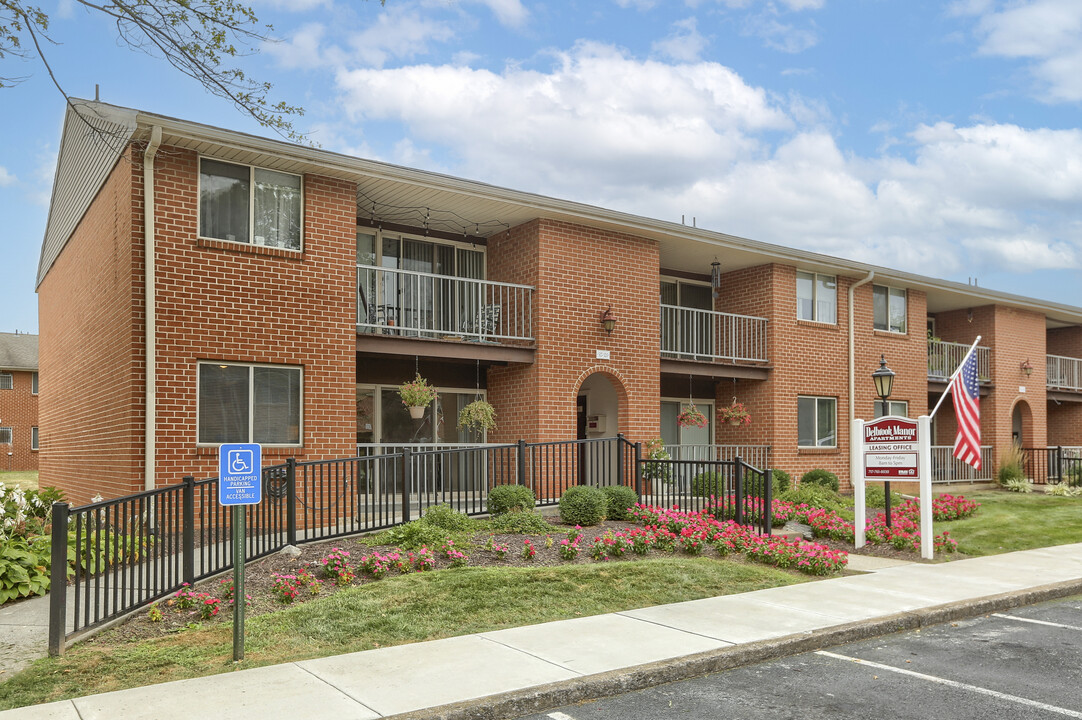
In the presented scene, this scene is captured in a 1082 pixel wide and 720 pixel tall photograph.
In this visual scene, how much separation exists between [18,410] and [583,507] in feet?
140

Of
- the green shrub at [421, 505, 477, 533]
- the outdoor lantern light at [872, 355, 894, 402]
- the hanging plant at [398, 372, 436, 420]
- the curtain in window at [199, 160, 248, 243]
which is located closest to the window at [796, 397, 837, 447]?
the outdoor lantern light at [872, 355, 894, 402]

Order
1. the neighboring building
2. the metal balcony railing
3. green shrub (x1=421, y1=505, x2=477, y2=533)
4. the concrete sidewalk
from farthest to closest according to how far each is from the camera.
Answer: the neighboring building → the metal balcony railing → green shrub (x1=421, y1=505, x2=477, y2=533) → the concrete sidewalk

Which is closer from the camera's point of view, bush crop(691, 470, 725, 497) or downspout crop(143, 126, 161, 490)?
downspout crop(143, 126, 161, 490)

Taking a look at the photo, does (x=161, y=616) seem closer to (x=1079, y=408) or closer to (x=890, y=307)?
(x=890, y=307)

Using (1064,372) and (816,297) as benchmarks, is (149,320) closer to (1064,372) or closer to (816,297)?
(816,297)

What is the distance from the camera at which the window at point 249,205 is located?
42.8ft

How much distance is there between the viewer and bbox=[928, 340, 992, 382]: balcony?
24.9m

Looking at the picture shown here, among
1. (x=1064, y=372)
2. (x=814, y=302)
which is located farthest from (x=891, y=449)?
(x=1064, y=372)

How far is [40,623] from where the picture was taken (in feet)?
24.9

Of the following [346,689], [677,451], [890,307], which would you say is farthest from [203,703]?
[890,307]

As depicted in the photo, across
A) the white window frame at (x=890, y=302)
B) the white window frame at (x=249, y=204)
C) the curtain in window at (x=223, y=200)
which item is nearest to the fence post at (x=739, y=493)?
the white window frame at (x=249, y=204)

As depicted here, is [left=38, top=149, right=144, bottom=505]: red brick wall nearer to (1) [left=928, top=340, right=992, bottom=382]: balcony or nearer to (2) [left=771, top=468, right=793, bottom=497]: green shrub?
(2) [left=771, top=468, right=793, bottom=497]: green shrub

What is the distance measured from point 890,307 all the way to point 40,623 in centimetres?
2103

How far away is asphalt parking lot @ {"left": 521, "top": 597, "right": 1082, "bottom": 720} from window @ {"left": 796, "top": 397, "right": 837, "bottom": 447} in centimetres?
1339
